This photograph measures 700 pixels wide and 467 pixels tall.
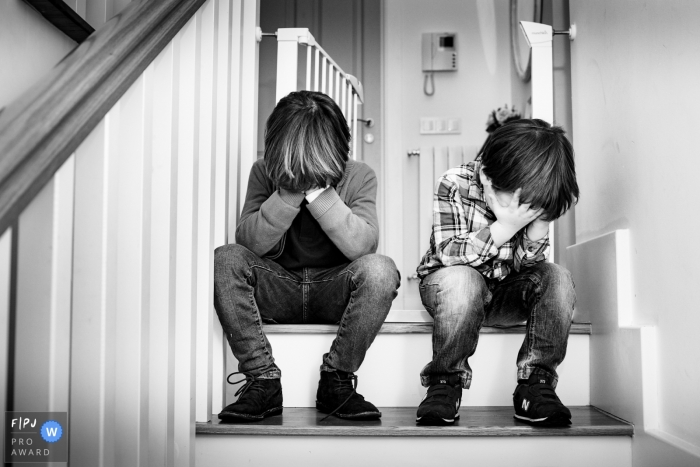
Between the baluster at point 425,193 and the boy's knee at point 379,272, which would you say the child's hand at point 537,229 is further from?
the baluster at point 425,193

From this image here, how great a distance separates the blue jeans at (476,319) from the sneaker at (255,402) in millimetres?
295

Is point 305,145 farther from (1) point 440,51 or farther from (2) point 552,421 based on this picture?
(1) point 440,51

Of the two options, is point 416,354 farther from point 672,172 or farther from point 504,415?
point 672,172

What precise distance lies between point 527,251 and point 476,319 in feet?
0.72

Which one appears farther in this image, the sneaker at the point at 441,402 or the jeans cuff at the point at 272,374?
the jeans cuff at the point at 272,374

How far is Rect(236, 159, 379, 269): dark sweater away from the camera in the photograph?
4.35 feet

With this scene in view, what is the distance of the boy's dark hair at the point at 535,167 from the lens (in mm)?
1225

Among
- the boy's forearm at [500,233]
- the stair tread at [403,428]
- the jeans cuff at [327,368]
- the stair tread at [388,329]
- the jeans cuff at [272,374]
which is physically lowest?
the stair tread at [403,428]

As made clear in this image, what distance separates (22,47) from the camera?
1329 mm

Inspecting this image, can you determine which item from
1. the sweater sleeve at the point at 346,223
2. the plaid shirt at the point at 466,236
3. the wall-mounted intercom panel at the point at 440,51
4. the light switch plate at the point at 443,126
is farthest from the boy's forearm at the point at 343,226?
the wall-mounted intercom panel at the point at 440,51

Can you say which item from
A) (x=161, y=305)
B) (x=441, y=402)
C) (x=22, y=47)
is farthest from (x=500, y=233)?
(x=22, y=47)

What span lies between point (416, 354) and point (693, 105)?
73 cm

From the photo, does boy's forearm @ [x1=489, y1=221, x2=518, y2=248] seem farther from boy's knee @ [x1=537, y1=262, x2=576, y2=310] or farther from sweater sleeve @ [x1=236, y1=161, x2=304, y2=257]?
sweater sleeve @ [x1=236, y1=161, x2=304, y2=257]

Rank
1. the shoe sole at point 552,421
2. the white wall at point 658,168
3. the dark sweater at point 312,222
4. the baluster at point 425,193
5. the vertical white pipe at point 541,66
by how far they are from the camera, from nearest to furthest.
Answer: the white wall at point 658,168, the shoe sole at point 552,421, the dark sweater at point 312,222, the vertical white pipe at point 541,66, the baluster at point 425,193
